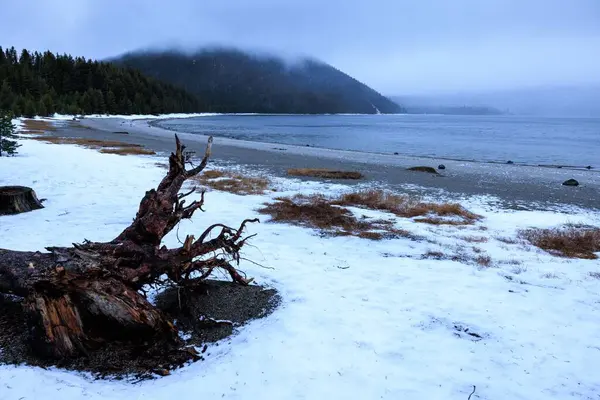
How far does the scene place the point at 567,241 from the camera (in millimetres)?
10688

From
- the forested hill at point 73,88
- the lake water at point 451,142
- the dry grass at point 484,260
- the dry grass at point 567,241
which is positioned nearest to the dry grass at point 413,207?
the dry grass at point 567,241

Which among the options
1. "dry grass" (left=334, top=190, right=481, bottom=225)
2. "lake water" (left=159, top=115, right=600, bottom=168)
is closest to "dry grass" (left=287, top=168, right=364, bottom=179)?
"dry grass" (left=334, top=190, right=481, bottom=225)

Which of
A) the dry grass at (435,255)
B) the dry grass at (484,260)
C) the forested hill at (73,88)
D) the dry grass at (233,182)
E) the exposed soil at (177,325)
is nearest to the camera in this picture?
the exposed soil at (177,325)

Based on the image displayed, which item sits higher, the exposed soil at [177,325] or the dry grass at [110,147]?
the dry grass at [110,147]

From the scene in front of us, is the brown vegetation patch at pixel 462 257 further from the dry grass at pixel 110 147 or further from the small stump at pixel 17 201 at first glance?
the dry grass at pixel 110 147

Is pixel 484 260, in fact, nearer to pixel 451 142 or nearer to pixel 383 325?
pixel 383 325

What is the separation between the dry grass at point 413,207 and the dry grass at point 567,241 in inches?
78.4

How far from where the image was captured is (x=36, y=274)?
491cm

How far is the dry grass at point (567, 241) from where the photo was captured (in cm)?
987

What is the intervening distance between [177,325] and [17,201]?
8.04 m

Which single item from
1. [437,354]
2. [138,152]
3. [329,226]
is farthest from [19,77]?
[437,354]

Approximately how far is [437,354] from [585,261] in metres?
6.27

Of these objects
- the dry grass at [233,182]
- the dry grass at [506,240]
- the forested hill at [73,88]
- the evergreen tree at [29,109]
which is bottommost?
the dry grass at [506,240]

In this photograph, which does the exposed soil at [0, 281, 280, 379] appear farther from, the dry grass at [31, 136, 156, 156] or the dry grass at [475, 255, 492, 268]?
the dry grass at [31, 136, 156, 156]
